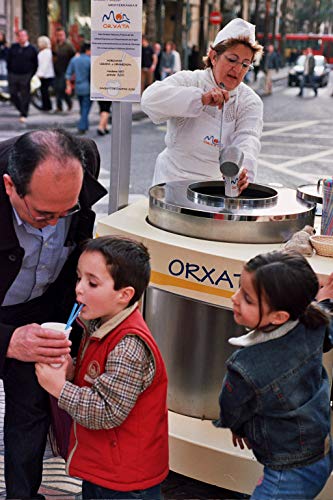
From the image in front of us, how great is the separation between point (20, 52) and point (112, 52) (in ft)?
36.8

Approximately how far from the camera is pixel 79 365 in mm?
2562

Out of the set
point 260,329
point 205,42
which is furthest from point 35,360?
point 205,42

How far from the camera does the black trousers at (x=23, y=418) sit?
9.15ft

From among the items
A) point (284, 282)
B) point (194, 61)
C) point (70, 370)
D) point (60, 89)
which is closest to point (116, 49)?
point (70, 370)

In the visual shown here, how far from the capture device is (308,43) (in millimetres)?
48625

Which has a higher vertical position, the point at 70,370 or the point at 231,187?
the point at 231,187

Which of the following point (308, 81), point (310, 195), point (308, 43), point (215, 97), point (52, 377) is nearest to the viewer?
point (52, 377)

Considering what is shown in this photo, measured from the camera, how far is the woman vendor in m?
3.79

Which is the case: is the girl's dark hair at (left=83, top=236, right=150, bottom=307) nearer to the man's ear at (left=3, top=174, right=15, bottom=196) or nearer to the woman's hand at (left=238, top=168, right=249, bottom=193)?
the man's ear at (left=3, top=174, right=15, bottom=196)

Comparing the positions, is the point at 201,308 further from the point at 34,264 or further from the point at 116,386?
the point at 116,386

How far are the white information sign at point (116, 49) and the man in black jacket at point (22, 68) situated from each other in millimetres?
10755

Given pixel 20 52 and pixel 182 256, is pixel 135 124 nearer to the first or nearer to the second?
pixel 20 52

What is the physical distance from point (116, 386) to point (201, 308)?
36.6 inches

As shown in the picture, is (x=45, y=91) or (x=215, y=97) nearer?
(x=215, y=97)
